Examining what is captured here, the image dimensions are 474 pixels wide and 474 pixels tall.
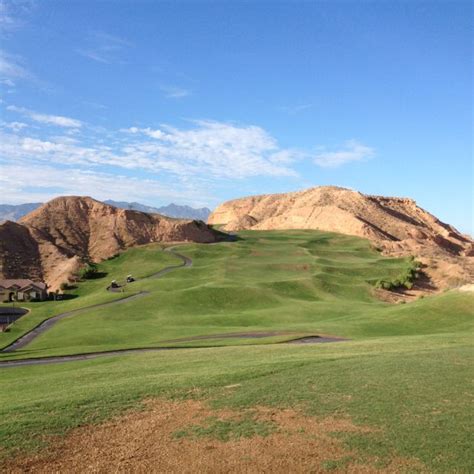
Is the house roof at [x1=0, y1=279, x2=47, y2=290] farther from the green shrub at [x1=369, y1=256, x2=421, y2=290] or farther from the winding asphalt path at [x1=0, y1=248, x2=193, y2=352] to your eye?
the green shrub at [x1=369, y1=256, x2=421, y2=290]

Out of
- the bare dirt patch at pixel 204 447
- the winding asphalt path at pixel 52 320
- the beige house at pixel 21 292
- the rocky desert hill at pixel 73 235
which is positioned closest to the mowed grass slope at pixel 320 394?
the bare dirt patch at pixel 204 447

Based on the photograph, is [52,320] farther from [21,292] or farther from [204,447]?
[204,447]

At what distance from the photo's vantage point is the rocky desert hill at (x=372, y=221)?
115 meters

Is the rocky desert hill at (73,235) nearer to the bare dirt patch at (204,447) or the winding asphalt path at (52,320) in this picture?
the winding asphalt path at (52,320)

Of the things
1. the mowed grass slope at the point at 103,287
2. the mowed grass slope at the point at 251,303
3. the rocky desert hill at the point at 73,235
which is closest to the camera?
the mowed grass slope at the point at 251,303

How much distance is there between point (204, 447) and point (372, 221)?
5390 inches

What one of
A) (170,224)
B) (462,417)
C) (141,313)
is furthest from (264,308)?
(170,224)

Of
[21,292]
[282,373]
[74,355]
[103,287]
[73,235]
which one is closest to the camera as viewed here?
[282,373]

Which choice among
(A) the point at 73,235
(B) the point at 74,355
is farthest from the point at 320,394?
(A) the point at 73,235

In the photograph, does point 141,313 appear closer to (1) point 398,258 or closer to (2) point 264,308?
(2) point 264,308

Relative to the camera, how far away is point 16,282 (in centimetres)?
8169

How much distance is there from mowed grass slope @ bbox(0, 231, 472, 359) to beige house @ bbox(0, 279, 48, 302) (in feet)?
23.3

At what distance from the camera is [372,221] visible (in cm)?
14338

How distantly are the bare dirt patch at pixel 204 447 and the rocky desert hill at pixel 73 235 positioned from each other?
8039 cm
